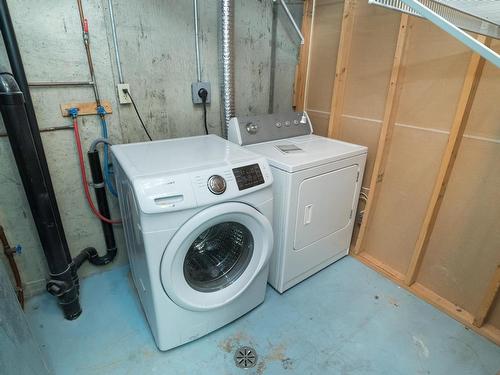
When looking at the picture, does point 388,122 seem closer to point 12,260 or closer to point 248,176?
point 248,176

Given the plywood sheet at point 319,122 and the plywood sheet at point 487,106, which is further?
the plywood sheet at point 319,122

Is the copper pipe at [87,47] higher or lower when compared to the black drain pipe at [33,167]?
higher

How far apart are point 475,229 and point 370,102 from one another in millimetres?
978

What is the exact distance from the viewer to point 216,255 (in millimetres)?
1544

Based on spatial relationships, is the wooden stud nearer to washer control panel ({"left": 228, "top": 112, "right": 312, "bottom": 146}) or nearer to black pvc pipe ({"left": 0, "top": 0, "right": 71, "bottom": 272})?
black pvc pipe ({"left": 0, "top": 0, "right": 71, "bottom": 272})

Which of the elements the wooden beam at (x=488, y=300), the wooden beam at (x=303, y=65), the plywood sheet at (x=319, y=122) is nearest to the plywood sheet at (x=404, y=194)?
the wooden beam at (x=488, y=300)

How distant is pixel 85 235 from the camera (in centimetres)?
181

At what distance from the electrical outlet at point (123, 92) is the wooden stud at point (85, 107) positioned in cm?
8

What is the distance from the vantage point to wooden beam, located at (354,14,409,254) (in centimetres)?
162

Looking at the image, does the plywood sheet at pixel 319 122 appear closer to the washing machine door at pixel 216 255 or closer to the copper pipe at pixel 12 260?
the washing machine door at pixel 216 255

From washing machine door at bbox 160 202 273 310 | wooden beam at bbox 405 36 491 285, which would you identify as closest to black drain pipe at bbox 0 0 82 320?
washing machine door at bbox 160 202 273 310

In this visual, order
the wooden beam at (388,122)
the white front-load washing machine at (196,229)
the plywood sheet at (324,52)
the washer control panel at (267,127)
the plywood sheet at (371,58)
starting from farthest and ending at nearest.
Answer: the plywood sheet at (324,52), the washer control panel at (267,127), the plywood sheet at (371,58), the wooden beam at (388,122), the white front-load washing machine at (196,229)

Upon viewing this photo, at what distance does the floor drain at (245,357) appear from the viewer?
1383mm

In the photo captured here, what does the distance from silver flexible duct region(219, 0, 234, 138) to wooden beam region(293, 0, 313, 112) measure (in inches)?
28.5
